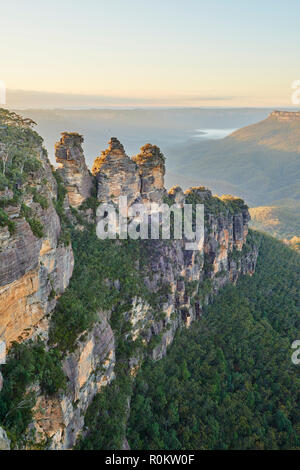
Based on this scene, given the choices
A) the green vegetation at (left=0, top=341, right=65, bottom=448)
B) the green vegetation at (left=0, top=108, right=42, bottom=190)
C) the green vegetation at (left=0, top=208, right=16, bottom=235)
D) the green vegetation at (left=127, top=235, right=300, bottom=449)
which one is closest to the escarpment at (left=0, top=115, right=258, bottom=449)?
the green vegetation at (left=0, top=208, right=16, bottom=235)

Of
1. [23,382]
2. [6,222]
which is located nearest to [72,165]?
[6,222]

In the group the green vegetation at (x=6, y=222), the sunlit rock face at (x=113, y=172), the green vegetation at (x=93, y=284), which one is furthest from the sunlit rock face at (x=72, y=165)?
the green vegetation at (x=6, y=222)

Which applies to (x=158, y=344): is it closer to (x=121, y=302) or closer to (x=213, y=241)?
(x=121, y=302)

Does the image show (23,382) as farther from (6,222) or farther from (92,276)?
(92,276)

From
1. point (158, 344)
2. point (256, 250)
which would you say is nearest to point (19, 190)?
point (158, 344)

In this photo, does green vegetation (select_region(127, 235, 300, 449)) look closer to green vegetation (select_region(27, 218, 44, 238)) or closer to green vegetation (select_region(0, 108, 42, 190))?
green vegetation (select_region(27, 218, 44, 238))
